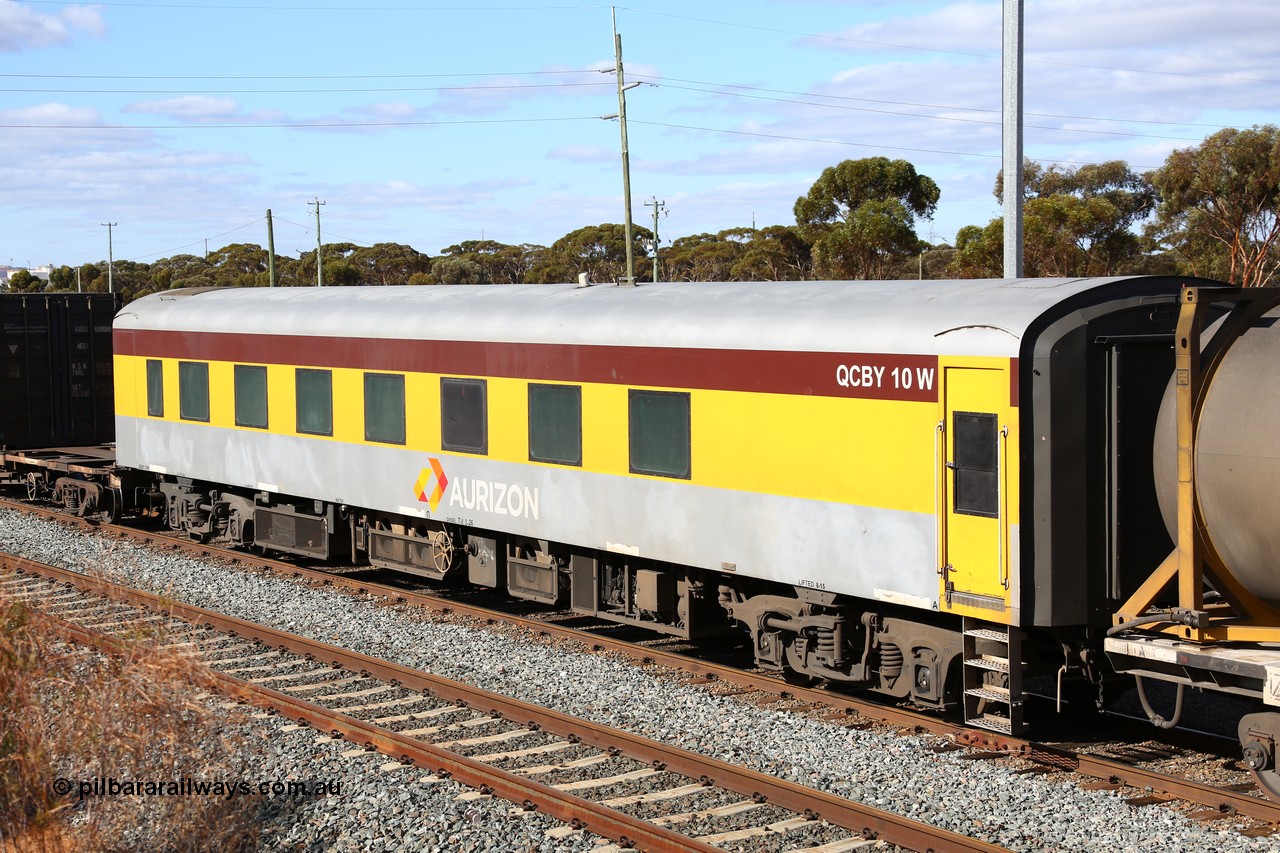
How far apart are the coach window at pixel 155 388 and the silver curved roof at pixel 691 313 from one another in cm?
122

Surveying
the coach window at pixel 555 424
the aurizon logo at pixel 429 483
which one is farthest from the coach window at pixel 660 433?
the aurizon logo at pixel 429 483

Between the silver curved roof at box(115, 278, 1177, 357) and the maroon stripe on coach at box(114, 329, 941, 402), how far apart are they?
0.30 feet

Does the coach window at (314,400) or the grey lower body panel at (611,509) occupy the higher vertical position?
the coach window at (314,400)

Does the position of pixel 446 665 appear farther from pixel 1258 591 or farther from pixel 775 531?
pixel 1258 591

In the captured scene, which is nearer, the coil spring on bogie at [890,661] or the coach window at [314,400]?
the coil spring on bogie at [890,661]

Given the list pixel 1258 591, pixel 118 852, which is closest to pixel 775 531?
pixel 1258 591

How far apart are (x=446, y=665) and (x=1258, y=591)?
270 inches

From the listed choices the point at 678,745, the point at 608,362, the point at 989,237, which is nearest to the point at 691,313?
the point at 608,362

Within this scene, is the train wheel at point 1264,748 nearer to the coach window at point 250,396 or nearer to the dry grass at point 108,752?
the dry grass at point 108,752

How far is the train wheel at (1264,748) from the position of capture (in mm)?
8117

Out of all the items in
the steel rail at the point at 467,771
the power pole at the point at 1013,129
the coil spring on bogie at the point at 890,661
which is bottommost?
the steel rail at the point at 467,771

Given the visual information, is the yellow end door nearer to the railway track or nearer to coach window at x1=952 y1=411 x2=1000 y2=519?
coach window at x1=952 y1=411 x2=1000 y2=519

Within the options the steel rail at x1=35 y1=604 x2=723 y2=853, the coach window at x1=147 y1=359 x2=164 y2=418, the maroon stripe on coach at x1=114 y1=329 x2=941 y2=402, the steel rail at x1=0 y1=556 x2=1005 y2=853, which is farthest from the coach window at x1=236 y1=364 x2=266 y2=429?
the steel rail at x1=35 y1=604 x2=723 y2=853

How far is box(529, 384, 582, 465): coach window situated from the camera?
12.9 metres
